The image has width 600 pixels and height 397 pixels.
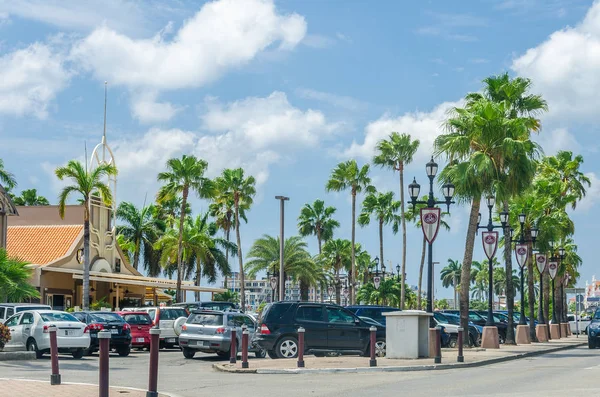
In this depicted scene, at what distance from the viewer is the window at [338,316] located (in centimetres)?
2586

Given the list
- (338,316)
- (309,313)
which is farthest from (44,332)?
(338,316)

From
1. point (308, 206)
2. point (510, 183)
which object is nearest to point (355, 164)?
point (308, 206)

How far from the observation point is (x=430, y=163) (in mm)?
29297

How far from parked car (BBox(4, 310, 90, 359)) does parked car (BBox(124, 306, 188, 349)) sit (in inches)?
Result: 245

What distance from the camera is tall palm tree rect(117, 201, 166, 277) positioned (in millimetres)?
70438

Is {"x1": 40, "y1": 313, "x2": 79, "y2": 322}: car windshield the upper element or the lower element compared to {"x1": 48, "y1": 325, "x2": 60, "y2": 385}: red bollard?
upper

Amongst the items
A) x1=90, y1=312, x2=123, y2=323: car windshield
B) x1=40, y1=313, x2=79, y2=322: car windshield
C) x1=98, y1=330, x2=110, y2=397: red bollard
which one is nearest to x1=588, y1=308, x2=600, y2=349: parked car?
x1=90, y1=312, x2=123, y2=323: car windshield

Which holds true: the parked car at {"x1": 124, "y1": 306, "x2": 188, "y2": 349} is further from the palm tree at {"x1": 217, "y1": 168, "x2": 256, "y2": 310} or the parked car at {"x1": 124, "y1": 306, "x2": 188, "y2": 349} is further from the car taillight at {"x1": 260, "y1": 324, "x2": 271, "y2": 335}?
the palm tree at {"x1": 217, "y1": 168, "x2": 256, "y2": 310}

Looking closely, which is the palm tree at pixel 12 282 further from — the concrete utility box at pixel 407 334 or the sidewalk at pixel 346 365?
the concrete utility box at pixel 407 334

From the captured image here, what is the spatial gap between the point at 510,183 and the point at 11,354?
19002 mm

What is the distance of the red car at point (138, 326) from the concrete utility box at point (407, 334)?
10702mm

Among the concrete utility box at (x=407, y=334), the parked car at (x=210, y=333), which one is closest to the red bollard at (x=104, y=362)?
the concrete utility box at (x=407, y=334)

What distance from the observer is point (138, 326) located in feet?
105

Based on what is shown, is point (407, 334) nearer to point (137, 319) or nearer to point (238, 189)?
point (137, 319)
